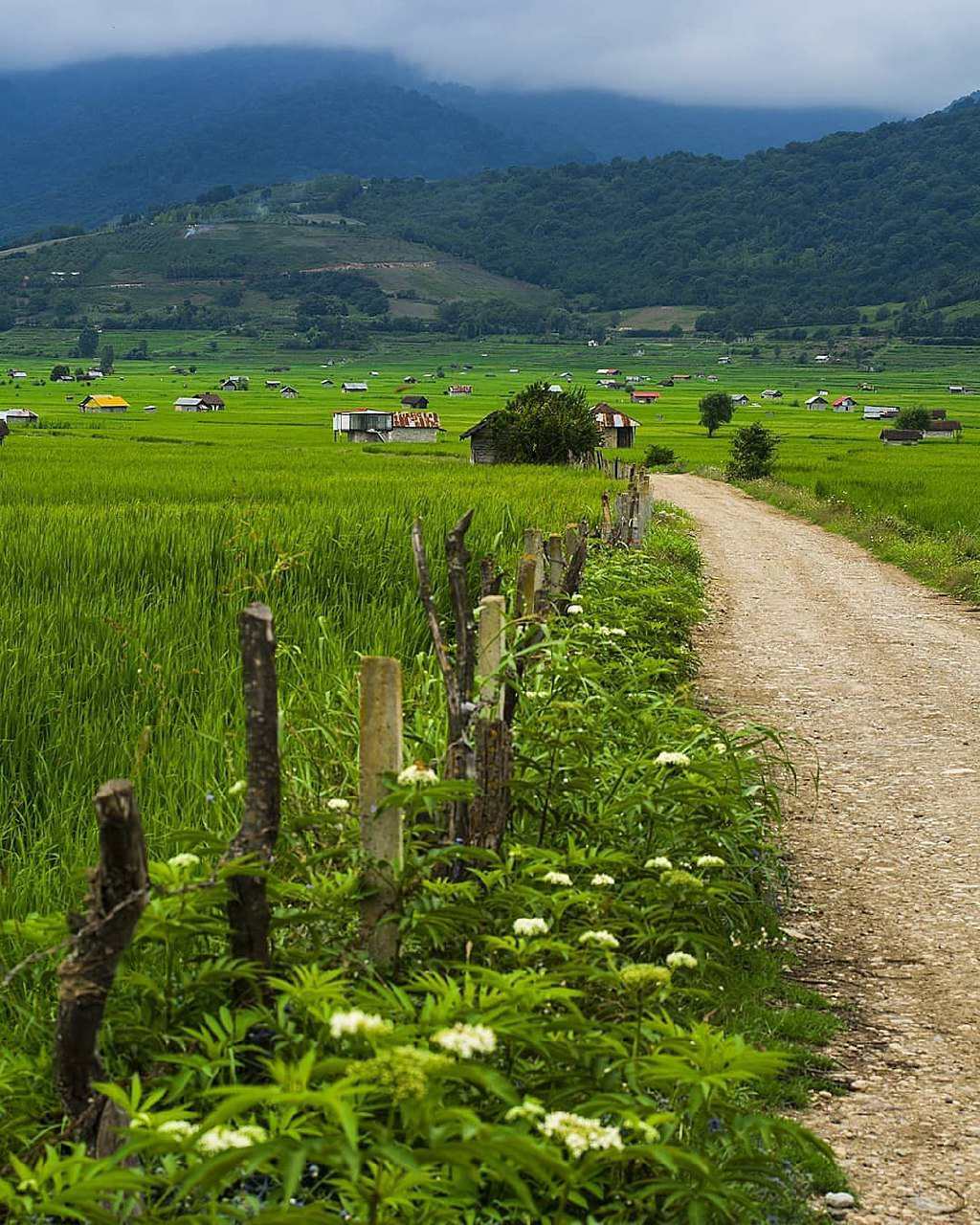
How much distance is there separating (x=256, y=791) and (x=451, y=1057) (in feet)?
2.98

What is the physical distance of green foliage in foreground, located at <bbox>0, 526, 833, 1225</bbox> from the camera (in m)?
2.43

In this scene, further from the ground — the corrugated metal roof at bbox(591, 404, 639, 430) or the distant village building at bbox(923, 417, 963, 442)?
the corrugated metal roof at bbox(591, 404, 639, 430)

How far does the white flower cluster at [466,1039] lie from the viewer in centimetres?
259

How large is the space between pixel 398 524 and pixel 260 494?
19.2ft

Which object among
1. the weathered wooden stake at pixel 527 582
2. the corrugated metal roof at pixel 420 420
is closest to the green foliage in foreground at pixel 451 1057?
the weathered wooden stake at pixel 527 582

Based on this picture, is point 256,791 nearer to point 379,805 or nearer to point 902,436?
point 379,805

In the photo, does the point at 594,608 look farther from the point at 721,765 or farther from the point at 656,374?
the point at 656,374

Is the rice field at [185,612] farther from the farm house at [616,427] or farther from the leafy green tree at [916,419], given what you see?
the leafy green tree at [916,419]

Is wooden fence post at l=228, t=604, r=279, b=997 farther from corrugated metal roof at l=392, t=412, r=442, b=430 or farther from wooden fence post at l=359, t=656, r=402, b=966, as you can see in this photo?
corrugated metal roof at l=392, t=412, r=442, b=430

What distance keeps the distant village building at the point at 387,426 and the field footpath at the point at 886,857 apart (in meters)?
69.0

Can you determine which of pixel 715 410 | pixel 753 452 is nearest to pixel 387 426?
pixel 715 410

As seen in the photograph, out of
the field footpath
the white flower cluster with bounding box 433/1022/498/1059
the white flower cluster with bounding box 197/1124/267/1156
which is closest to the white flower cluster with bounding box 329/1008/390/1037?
the white flower cluster with bounding box 433/1022/498/1059

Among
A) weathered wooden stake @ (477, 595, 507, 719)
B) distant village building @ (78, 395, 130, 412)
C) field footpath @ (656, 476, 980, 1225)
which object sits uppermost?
distant village building @ (78, 395, 130, 412)

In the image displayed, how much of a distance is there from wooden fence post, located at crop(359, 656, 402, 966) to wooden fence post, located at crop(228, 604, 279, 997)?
1.48 ft
